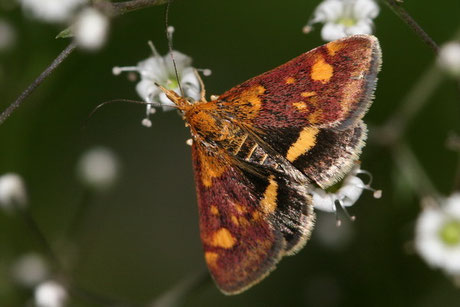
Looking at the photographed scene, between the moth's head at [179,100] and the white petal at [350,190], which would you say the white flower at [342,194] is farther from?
the moth's head at [179,100]

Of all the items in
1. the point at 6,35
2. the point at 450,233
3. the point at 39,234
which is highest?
the point at 6,35

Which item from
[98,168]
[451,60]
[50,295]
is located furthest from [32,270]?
[451,60]

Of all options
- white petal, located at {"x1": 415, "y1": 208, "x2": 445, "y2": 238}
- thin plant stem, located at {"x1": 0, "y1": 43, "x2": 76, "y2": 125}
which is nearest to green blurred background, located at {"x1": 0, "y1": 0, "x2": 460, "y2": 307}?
white petal, located at {"x1": 415, "y1": 208, "x2": 445, "y2": 238}

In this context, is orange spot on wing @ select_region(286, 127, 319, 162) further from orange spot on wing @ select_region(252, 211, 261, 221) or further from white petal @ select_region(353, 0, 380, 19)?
white petal @ select_region(353, 0, 380, 19)

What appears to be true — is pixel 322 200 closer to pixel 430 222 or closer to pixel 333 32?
pixel 430 222

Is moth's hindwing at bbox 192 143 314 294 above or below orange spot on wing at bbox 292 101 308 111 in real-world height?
below

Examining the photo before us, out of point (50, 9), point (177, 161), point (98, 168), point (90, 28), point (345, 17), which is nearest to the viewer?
point (90, 28)

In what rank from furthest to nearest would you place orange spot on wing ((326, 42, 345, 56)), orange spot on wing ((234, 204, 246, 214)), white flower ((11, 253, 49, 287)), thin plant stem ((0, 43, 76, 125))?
white flower ((11, 253, 49, 287)), orange spot on wing ((234, 204, 246, 214)), orange spot on wing ((326, 42, 345, 56)), thin plant stem ((0, 43, 76, 125))
